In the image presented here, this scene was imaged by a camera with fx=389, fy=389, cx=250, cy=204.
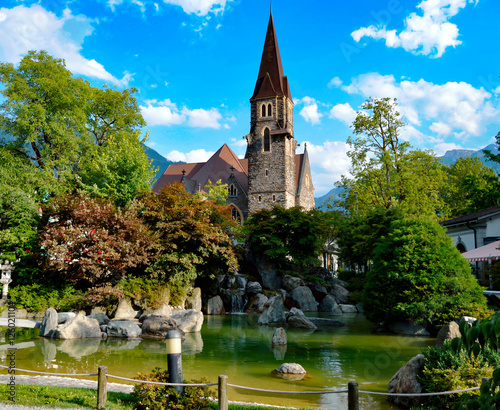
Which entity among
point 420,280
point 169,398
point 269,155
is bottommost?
point 169,398

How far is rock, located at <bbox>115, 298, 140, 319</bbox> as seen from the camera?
1652 cm

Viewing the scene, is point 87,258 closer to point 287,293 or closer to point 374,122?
point 287,293

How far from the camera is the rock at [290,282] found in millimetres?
27875

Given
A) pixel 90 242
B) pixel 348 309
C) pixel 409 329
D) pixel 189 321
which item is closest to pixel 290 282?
pixel 348 309

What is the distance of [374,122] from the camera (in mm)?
25062

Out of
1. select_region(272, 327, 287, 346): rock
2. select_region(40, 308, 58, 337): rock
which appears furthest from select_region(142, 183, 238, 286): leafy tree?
select_region(272, 327, 287, 346): rock

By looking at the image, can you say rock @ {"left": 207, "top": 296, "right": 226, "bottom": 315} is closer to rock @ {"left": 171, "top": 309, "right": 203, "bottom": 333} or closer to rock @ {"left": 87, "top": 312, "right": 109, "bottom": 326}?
rock @ {"left": 171, "top": 309, "right": 203, "bottom": 333}

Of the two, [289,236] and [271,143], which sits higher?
[271,143]

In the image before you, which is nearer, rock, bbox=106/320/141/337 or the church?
rock, bbox=106/320/141/337

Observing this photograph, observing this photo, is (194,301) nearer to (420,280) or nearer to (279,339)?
(279,339)

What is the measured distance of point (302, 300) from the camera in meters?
25.1

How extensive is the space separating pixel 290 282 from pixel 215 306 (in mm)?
7197

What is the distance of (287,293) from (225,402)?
867 inches

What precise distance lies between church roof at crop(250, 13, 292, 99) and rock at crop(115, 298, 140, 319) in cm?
3342
